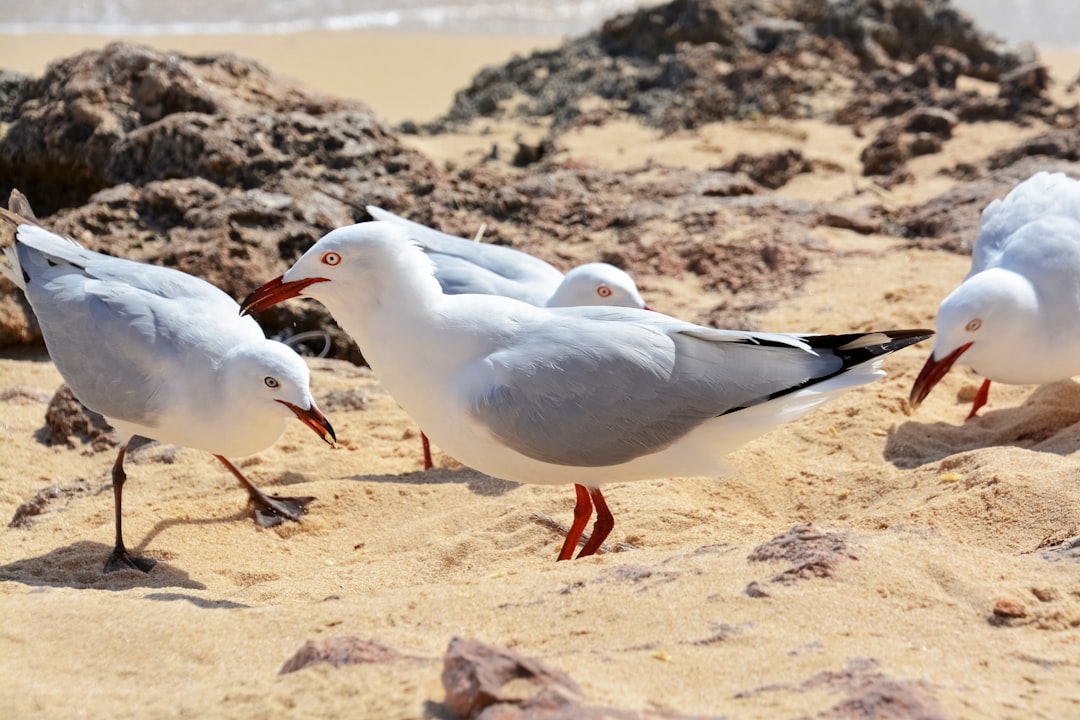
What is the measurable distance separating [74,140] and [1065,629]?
6982 mm

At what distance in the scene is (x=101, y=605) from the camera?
332 centimetres

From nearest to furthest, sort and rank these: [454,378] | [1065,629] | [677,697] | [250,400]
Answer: [677,697]
[1065,629]
[454,378]
[250,400]

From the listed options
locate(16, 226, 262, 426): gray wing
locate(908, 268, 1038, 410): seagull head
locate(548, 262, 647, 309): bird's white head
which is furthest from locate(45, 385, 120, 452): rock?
locate(908, 268, 1038, 410): seagull head

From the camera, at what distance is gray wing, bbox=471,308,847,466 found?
3.94m

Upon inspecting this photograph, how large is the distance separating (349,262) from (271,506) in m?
1.39

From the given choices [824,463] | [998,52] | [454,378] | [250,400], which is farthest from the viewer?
[998,52]

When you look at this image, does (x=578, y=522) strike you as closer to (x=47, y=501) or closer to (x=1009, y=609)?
(x=1009, y=609)

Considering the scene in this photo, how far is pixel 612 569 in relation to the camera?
3.34 meters

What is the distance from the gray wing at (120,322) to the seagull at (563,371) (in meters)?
0.62

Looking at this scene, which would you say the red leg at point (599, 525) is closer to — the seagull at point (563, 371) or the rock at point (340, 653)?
the seagull at point (563, 371)

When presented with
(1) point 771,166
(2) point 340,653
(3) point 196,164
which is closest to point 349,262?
(2) point 340,653

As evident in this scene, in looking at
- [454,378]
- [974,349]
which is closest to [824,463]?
[974,349]

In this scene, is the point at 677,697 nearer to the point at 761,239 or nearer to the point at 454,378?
the point at 454,378

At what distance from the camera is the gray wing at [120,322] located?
464 centimetres
